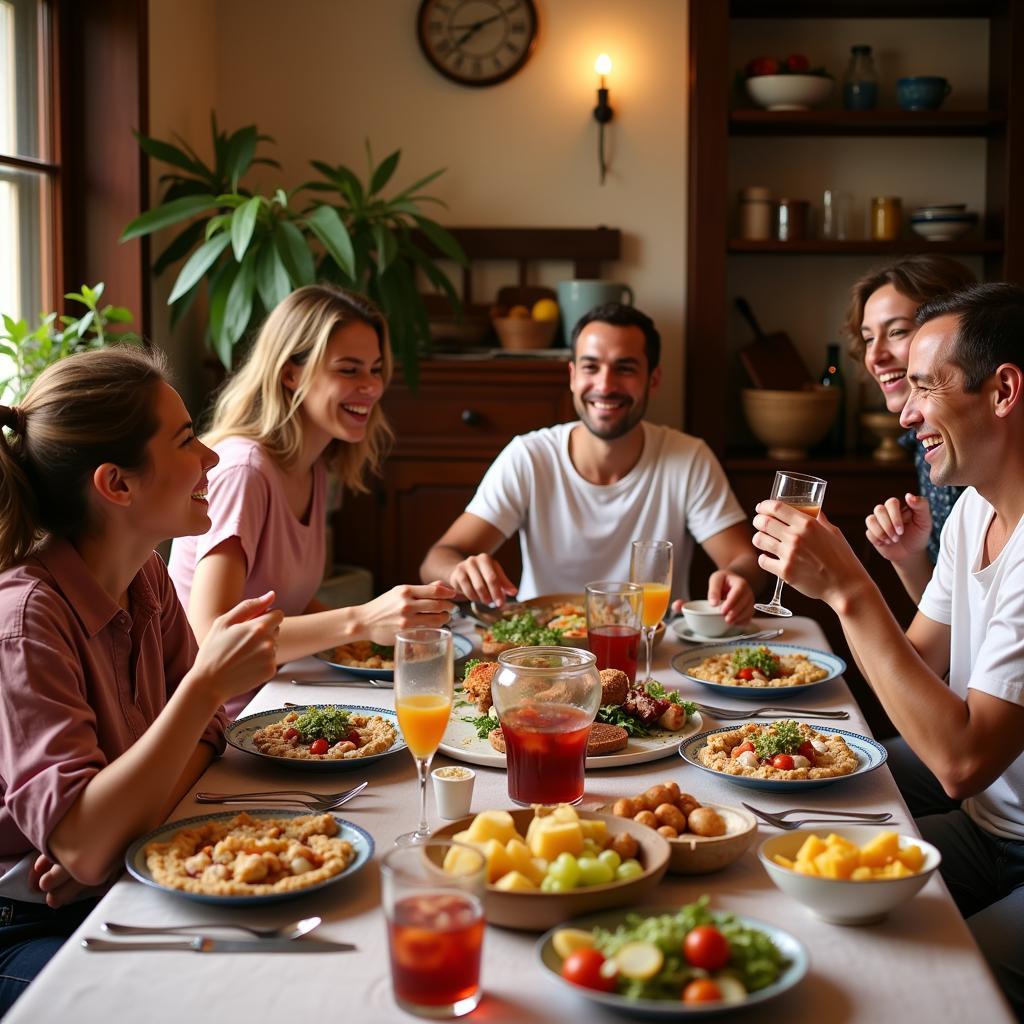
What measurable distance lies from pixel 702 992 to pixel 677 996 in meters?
0.02

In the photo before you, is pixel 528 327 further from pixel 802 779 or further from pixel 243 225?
pixel 802 779

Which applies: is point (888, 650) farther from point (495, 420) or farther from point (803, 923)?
point (495, 420)

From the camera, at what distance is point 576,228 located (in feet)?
A: 14.9

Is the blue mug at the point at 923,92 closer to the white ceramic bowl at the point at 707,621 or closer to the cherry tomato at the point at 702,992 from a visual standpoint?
the white ceramic bowl at the point at 707,621

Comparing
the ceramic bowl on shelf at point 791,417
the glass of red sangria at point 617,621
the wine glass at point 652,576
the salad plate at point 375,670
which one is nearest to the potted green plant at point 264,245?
the ceramic bowl on shelf at point 791,417

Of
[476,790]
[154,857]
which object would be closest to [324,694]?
[476,790]

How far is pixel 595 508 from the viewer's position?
10.5 ft

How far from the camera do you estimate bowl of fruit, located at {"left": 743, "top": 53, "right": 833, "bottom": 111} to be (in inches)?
164

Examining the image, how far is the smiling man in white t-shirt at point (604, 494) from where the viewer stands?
3.19 metres

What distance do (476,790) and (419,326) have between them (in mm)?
2545

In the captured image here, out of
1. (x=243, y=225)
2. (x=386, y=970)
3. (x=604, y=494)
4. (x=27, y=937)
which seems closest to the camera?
(x=386, y=970)

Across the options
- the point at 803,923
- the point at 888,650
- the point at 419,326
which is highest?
the point at 419,326

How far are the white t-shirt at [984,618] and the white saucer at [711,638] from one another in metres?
0.35

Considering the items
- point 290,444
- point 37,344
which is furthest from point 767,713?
point 37,344
